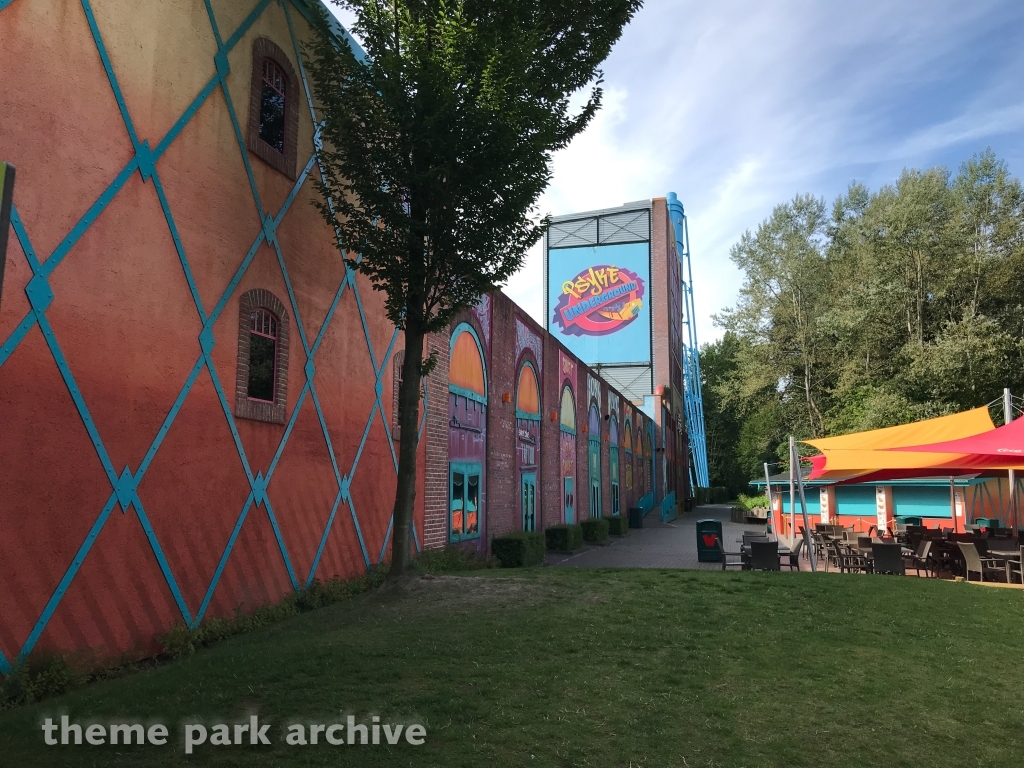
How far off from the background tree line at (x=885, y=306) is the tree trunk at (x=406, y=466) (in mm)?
26427

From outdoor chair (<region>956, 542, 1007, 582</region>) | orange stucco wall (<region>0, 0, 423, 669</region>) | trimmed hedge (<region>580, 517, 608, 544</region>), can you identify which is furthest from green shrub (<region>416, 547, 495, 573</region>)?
outdoor chair (<region>956, 542, 1007, 582</region>)

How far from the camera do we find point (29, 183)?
5.98 meters

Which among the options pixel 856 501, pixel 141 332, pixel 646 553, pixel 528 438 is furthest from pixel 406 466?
pixel 856 501

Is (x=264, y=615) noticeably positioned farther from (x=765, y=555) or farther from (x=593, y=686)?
(x=765, y=555)

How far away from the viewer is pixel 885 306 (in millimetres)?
32094

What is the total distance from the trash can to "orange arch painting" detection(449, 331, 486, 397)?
5.88 m

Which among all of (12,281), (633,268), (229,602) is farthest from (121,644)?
(633,268)

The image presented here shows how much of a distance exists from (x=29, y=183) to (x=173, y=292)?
1.77 metres

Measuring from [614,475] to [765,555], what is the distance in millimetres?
18460

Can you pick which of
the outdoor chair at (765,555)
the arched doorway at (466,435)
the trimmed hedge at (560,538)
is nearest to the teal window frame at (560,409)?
the trimmed hedge at (560,538)

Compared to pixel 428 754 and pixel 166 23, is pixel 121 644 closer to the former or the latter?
pixel 428 754

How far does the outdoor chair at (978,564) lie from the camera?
13.2 metres

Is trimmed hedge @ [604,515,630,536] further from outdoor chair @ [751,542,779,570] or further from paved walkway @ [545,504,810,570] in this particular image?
outdoor chair @ [751,542,779,570]

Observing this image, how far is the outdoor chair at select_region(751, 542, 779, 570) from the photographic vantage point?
1291 cm
